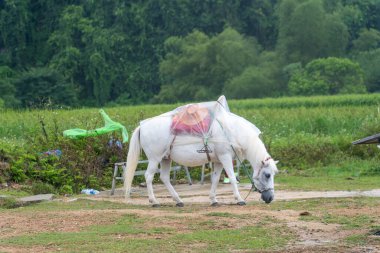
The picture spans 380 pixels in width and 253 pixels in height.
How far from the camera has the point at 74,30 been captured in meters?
59.3

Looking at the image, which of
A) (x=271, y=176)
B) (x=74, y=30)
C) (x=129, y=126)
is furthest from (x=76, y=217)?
(x=74, y=30)

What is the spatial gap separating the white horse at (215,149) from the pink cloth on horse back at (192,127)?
0.23 ft

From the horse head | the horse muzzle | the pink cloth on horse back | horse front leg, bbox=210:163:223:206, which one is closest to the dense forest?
horse front leg, bbox=210:163:223:206

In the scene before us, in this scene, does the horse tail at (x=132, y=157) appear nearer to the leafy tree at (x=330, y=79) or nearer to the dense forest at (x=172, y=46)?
the leafy tree at (x=330, y=79)

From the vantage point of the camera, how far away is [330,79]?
4969cm

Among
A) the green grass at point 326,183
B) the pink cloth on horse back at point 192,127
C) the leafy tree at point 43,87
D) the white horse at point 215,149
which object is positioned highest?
the pink cloth on horse back at point 192,127

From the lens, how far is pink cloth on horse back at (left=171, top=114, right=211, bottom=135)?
15531 millimetres

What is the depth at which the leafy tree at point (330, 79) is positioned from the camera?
4884 cm

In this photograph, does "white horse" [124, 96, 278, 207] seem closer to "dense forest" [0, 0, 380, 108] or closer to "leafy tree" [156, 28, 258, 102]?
"dense forest" [0, 0, 380, 108]

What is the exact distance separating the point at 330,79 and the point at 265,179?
116 ft

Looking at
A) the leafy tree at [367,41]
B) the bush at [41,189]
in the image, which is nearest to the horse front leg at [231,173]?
the bush at [41,189]

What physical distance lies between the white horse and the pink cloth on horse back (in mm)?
70

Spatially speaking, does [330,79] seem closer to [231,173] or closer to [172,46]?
[172,46]

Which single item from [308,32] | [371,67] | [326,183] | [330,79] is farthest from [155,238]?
[308,32]
